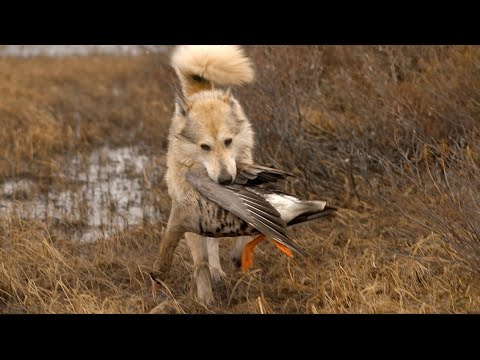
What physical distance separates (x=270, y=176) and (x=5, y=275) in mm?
2115

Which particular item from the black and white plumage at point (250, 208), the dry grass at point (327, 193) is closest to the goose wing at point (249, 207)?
the black and white plumage at point (250, 208)

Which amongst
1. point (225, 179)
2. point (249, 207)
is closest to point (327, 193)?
point (225, 179)

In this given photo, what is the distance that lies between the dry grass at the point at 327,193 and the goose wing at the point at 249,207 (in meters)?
0.64

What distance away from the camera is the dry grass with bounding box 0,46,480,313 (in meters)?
4.08

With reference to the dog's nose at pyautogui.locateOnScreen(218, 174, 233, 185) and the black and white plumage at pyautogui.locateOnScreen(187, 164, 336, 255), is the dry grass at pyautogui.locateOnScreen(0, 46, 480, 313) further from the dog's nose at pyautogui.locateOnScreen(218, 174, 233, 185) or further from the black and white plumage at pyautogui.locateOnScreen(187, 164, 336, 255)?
the dog's nose at pyautogui.locateOnScreen(218, 174, 233, 185)

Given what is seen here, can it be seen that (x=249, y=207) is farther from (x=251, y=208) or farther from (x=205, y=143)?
(x=205, y=143)

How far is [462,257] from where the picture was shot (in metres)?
4.10

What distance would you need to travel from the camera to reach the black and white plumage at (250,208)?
3641 mm

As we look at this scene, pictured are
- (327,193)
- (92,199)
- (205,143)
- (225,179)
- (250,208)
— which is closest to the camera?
(250,208)

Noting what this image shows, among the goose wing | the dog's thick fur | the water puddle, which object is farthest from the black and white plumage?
the water puddle

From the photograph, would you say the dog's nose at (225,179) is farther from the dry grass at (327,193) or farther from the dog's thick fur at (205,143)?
the dry grass at (327,193)

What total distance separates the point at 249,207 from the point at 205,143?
2.55 feet

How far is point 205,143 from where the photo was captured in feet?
14.1

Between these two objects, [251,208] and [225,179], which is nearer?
[251,208]
